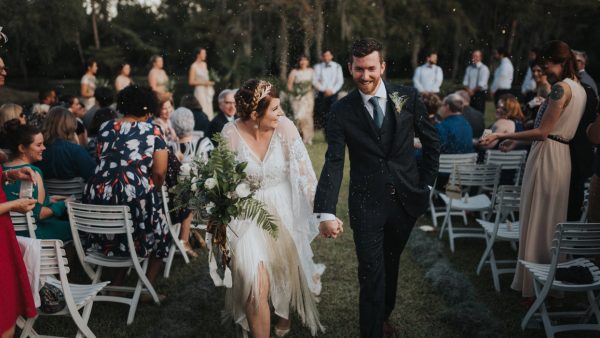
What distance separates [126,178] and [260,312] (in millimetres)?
1790

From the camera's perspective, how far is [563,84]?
4156 mm

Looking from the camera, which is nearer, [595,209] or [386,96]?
[386,96]

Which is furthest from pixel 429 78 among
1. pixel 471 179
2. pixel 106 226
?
pixel 106 226

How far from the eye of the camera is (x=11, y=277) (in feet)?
10.4

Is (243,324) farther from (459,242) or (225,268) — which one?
(459,242)

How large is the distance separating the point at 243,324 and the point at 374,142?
5.46ft

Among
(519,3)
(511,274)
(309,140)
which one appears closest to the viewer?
(511,274)

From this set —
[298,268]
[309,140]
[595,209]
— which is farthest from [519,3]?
[298,268]

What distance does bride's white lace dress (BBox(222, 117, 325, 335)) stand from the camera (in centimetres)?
379

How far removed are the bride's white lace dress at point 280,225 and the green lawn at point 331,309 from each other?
0.42 metres

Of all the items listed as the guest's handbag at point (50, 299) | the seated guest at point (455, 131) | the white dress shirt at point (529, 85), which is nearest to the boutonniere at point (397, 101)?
the guest's handbag at point (50, 299)

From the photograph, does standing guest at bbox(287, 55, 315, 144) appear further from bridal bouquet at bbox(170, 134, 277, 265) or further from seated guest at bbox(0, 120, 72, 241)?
bridal bouquet at bbox(170, 134, 277, 265)

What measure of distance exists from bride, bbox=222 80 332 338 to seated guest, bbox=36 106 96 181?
2.32 meters

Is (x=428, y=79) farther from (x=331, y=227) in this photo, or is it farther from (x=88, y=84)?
(x=331, y=227)
